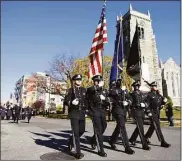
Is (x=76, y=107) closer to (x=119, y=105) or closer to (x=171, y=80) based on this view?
(x=119, y=105)

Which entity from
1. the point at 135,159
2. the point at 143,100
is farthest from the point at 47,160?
the point at 143,100

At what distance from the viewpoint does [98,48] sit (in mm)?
9156

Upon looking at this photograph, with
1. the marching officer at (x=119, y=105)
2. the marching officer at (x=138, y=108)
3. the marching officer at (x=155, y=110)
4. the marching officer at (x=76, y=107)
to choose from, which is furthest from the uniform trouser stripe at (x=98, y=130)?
the marching officer at (x=155, y=110)

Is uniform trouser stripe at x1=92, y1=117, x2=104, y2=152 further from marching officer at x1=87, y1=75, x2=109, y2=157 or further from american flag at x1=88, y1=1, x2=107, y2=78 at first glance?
american flag at x1=88, y1=1, x2=107, y2=78

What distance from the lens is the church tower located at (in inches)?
2408

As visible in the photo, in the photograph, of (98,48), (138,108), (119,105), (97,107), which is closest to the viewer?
(97,107)

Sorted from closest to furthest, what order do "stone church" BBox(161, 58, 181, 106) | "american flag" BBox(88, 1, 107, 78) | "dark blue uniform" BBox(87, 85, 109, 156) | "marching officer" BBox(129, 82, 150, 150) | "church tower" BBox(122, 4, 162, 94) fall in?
"dark blue uniform" BBox(87, 85, 109, 156)
"marching officer" BBox(129, 82, 150, 150)
"american flag" BBox(88, 1, 107, 78)
"church tower" BBox(122, 4, 162, 94)
"stone church" BBox(161, 58, 181, 106)

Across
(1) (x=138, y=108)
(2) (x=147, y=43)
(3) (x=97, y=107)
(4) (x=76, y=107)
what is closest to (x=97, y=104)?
(3) (x=97, y=107)

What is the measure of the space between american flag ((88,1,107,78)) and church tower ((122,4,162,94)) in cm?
5122

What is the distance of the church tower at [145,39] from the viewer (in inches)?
2408

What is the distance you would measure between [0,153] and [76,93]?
9.66 feet

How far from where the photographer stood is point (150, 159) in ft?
18.8

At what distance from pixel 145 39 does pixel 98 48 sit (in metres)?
57.5

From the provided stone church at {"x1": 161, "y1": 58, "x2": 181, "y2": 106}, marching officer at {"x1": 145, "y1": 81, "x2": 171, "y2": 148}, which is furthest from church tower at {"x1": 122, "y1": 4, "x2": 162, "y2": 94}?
marching officer at {"x1": 145, "y1": 81, "x2": 171, "y2": 148}
